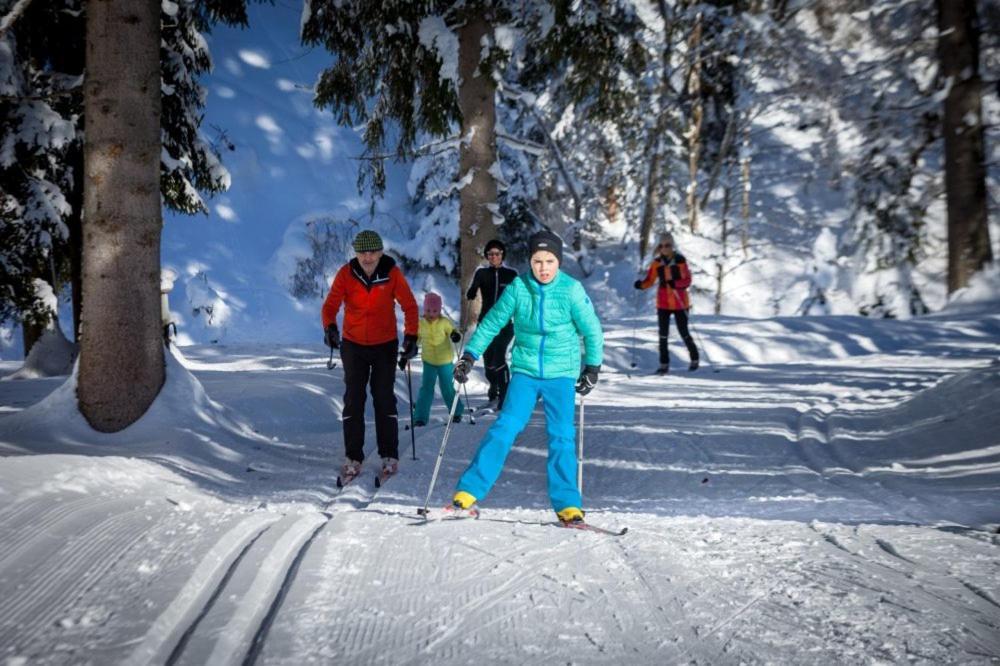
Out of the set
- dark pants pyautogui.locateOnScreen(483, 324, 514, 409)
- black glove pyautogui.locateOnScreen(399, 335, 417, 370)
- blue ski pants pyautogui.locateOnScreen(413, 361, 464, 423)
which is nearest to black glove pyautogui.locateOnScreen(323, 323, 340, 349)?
black glove pyautogui.locateOnScreen(399, 335, 417, 370)

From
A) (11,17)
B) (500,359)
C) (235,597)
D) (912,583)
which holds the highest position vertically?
(11,17)

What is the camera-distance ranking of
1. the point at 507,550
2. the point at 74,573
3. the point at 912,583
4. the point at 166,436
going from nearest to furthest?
the point at 74,573, the point at 912,583, the point at 507,550, the point at 166,436

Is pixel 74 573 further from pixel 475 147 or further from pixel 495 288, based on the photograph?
pixel 475 147

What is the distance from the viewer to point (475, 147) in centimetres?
1138

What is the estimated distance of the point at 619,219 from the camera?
3797 centimetres

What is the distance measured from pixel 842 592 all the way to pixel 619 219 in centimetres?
3613

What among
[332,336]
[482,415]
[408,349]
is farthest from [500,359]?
[332,336]

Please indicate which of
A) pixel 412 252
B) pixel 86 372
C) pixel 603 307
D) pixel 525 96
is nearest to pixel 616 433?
pixel 86 372

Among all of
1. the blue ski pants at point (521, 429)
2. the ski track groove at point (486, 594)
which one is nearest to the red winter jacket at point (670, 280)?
the blue ski pants at point (521, 429)

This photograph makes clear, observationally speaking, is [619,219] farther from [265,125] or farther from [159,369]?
[159,369]

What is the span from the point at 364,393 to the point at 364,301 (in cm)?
80

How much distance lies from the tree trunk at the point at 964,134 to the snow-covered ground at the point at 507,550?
7.39 metres

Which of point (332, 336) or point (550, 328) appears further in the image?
point (332, 336)

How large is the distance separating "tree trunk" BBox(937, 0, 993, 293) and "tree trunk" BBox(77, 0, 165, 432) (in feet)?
42.9
